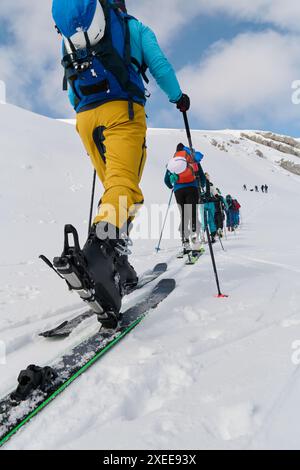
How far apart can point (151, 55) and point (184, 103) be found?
1.56 ft

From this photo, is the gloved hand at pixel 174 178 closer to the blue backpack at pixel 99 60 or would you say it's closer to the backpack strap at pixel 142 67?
the backpack strap at pixel 142 67

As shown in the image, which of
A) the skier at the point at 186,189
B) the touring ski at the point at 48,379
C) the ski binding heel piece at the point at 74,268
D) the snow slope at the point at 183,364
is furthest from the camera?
the skier at the point at 186,189

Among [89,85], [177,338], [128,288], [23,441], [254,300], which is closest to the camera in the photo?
[23,441]

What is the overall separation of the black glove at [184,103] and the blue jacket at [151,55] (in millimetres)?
164

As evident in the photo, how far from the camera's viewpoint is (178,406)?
1.25m

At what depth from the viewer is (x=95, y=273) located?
1.81 metres

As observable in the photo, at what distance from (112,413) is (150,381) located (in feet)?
0.81

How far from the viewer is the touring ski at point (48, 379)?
122 cm

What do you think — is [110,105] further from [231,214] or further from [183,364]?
[231,214]

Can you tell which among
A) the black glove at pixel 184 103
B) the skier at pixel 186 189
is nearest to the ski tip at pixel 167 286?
the black glove at pixel 184 103

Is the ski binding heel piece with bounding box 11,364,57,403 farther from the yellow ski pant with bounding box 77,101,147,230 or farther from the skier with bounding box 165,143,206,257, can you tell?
the skier with bounding box 165,143,206,257

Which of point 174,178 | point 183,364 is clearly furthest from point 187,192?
point 183,364

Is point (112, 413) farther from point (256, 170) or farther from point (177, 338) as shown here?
point (256, 170)
